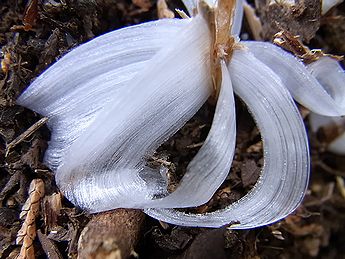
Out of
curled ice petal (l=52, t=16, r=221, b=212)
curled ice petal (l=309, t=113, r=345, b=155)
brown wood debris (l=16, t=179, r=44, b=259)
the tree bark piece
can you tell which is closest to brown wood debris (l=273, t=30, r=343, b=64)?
curled ice petal (l=52, t=16, r=221, b=212)

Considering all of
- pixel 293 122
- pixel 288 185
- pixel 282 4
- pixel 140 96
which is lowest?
pixel 288 185

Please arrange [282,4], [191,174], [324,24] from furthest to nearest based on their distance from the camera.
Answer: [324,24] < [282,4] < [191,174]

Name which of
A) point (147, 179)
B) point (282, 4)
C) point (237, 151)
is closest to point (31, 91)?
point (147, 179)

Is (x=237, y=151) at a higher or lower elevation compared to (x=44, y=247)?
lower

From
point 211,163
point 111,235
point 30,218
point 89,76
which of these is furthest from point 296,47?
point 30,218

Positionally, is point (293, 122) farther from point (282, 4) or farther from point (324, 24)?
point (324, 24)

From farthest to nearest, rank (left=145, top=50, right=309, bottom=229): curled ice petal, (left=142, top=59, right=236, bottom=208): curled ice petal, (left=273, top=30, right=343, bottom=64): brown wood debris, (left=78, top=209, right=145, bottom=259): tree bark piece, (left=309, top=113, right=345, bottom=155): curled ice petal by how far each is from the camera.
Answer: (left=309, top=113, right=345, bottom=155): curled ice petal < (left=273, top=30, right=343, bottom=64): brown wood debris < (left=145, top=50, right=309, bottom=229): curled ice petal < (left=142, top=59, right=236, bottom=208): curled ice petal < (left=78, top=209, right=145, bottom=259): tree bark piece

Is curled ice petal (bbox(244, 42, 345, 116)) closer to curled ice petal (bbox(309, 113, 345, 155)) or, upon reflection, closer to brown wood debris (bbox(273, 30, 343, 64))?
brown wood debris (bbox(273, 30, 343, 64))
